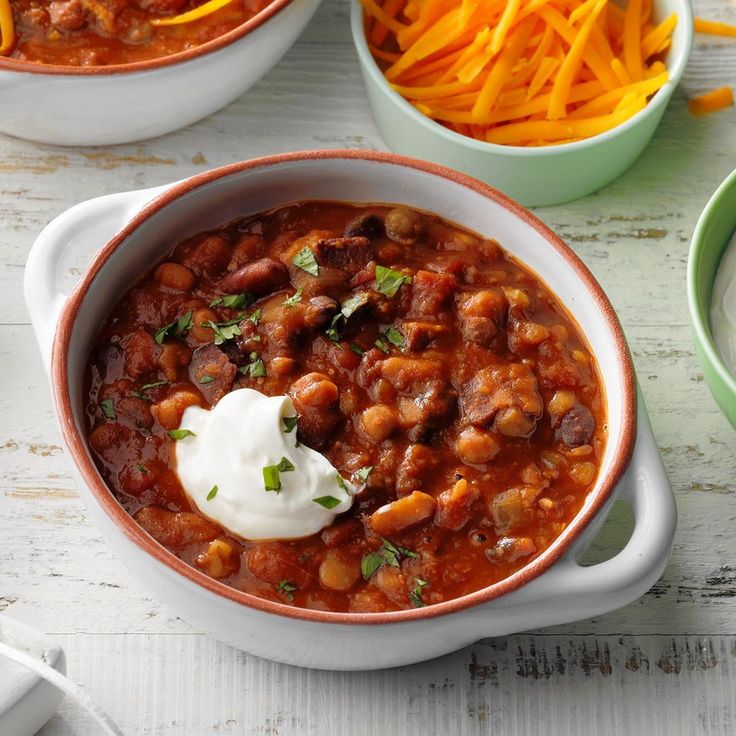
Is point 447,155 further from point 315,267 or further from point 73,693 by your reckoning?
point 73,693

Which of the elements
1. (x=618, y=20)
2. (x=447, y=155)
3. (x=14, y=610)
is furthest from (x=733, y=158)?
(x=14, y=610)

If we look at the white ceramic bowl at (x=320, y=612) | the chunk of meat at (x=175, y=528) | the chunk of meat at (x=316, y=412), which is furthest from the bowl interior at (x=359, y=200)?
the chunk of meat at (x=316, y=412)

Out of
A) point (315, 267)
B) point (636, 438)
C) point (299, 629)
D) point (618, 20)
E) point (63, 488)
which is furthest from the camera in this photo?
point (618, 20)

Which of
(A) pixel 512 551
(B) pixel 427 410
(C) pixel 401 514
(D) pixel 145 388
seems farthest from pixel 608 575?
(D) pixel 145 388

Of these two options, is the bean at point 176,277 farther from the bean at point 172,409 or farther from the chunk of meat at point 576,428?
the chunk of meat at point 576,428

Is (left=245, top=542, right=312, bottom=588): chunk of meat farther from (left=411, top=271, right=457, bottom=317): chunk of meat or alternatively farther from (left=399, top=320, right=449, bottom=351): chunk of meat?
(left=411, top=271, right=457, bottom=317): chunk of meat

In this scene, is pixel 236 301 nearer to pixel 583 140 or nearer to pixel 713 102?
pixel 583 140
